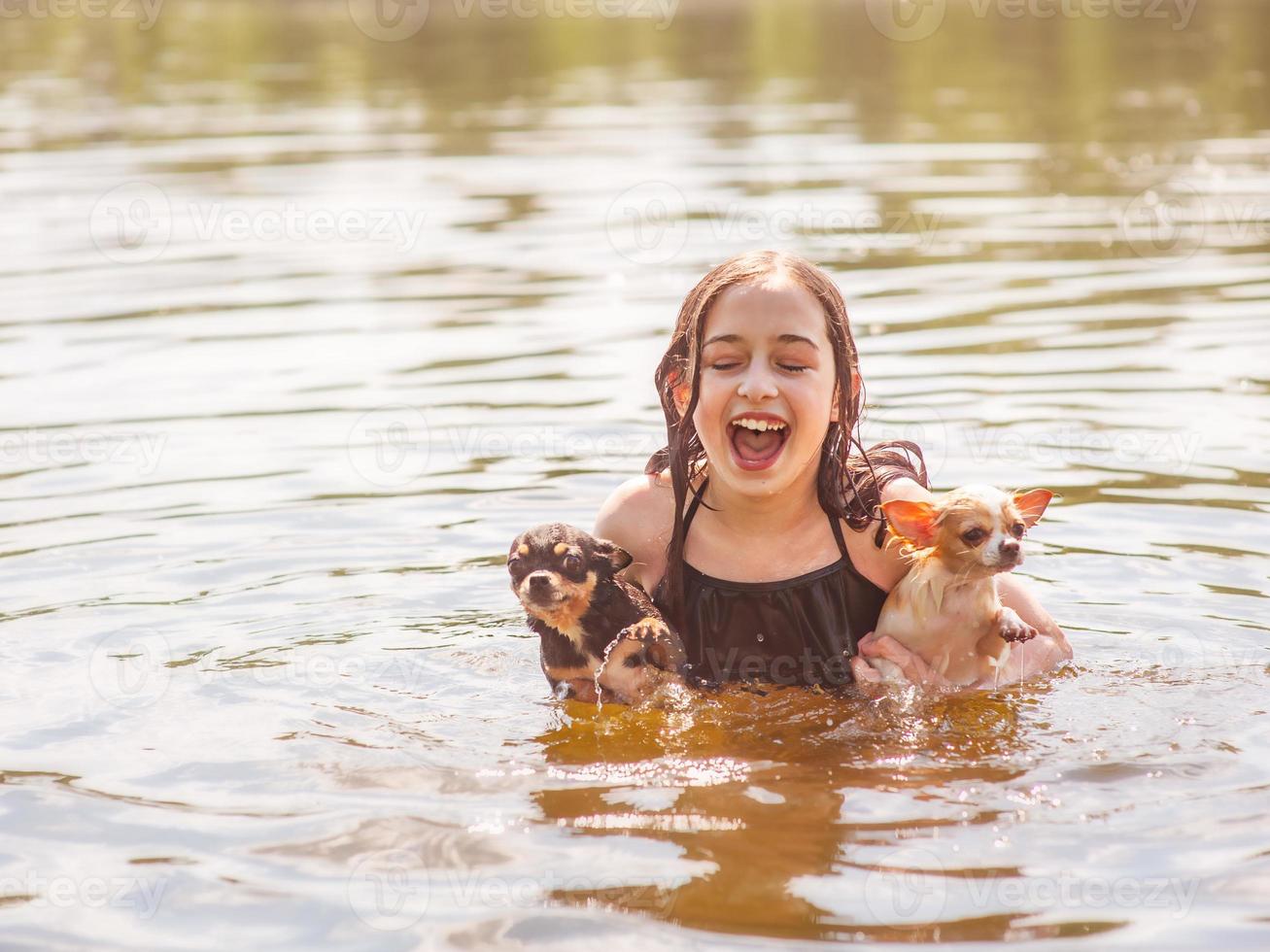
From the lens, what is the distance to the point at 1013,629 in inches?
235

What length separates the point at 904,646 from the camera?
6203 millimetres

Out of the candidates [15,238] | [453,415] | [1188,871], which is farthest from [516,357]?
[1188,871]

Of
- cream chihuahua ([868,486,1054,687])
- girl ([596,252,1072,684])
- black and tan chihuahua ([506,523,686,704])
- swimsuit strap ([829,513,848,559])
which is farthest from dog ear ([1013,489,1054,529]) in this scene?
black and tan chihuahua ([506,523,686,704])

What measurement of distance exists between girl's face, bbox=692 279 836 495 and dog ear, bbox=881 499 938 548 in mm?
364

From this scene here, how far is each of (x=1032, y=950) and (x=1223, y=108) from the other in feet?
66.1

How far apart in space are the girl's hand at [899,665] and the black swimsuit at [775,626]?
166 millimetres

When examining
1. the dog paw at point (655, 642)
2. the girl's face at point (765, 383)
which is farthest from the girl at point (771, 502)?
the dog paw at point (655, 642)

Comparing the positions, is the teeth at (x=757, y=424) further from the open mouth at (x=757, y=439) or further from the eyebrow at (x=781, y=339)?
the eyebrow at (x=781, y=339)

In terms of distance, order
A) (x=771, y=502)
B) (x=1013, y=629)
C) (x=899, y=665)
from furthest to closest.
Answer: (x=771, y=502) < (x=899, y=665) < (x=1013, y=629)

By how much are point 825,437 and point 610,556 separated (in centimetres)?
97

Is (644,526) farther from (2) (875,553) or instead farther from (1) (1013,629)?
(1) (1013,629)

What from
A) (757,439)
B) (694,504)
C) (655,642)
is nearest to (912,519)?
(757,439)

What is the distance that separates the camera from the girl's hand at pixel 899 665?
614 cm

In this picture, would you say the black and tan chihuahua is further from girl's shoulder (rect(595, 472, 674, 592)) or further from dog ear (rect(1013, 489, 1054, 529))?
dog ear (rect(1013, 489, 1054, 529))
